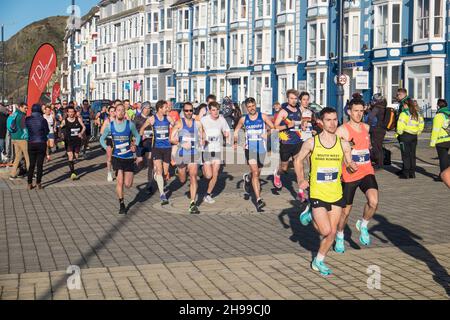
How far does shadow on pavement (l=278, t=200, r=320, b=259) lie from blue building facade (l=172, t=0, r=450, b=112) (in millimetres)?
14092

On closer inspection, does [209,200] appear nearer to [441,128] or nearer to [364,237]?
[364,237]

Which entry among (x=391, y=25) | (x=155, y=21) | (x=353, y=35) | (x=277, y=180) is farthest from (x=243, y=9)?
(x=277, y=180)

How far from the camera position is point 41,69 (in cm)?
1911

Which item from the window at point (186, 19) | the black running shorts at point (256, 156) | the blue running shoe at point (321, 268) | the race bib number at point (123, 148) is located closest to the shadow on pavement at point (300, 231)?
the blue running shoe at point (321, 268)

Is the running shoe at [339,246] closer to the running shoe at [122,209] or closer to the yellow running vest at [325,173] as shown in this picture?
the yellow running vest at [325,173]

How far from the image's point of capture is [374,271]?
8.03 m

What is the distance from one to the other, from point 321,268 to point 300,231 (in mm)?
2964

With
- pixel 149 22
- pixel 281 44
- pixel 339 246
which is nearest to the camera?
pixel 339 246

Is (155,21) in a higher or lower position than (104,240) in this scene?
higher

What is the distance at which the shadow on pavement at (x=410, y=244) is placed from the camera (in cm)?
779

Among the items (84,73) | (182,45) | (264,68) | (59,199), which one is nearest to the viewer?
(59,199)

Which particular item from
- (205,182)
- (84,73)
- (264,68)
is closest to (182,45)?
(264,68)

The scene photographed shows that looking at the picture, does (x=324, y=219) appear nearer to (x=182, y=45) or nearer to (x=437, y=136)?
(x=437, y=136)

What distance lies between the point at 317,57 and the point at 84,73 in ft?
215
